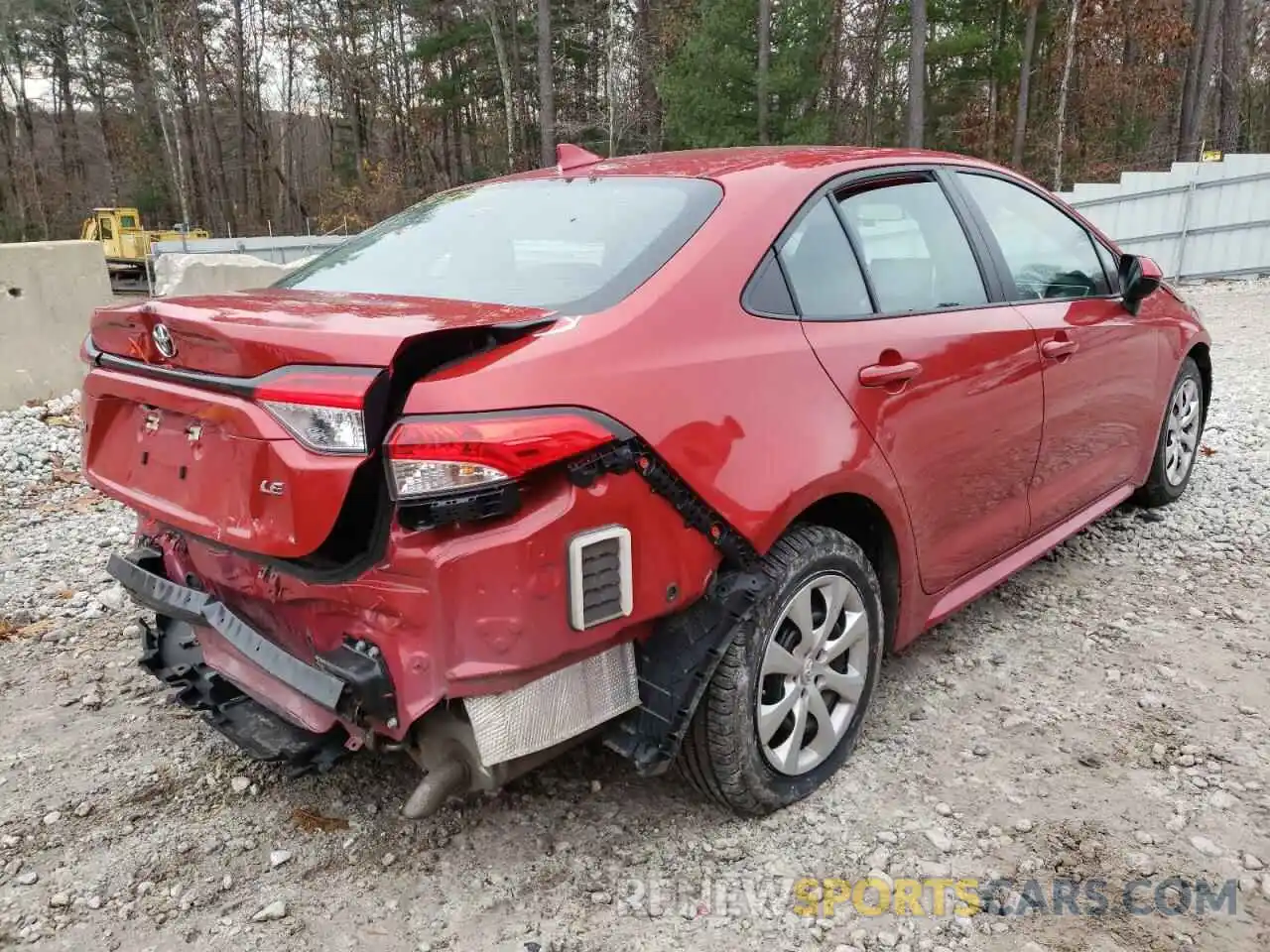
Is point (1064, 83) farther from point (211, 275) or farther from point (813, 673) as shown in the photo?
point (813, 673)

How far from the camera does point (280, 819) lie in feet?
8.48

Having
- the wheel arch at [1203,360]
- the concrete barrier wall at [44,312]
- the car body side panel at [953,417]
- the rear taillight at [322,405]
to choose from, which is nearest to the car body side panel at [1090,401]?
the car body side panel at [953,417]

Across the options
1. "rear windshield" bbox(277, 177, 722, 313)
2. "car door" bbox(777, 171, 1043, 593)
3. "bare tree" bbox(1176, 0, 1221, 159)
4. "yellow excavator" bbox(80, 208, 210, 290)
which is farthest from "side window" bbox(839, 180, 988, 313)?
"yellow excavator" bbox(80, 208, 210, 290)

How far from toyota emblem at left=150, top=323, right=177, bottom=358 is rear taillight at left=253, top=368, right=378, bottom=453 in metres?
0.40

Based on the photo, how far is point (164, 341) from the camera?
86.4 inches

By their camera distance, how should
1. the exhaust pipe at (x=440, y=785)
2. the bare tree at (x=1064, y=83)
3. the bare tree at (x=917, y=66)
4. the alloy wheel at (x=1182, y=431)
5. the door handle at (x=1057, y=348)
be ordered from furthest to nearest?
1. the bare tree at (x=1064, y=83)
2. the bare tree at (x=917, y=66)
3. the alloy wheel at (x=1182, y=431)
4. the door handle at (x=1057, y=348)
5. the exhaust pipe at (x=440, y=785)

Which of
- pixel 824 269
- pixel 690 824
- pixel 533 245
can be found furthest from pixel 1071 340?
pixel 690 824

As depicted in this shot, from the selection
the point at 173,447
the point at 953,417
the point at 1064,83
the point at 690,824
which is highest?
the point at 1064,83

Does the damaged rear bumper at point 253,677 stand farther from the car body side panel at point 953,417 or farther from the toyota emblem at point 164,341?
the car body side panel at point 953,417

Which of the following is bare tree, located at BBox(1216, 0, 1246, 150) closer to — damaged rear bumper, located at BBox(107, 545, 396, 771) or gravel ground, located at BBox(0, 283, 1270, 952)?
gravel ground, located at BBox(0, 283, 1270, 952)

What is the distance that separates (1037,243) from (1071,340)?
0.41 meters

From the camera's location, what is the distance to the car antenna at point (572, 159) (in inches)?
123

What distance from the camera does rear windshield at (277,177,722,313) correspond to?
231 centimetres

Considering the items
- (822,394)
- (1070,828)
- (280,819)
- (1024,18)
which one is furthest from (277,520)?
(1024,18)
